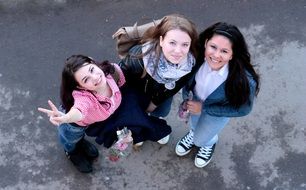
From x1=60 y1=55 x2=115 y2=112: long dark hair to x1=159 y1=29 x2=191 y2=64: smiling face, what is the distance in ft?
1.37

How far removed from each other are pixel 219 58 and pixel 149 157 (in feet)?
4.77

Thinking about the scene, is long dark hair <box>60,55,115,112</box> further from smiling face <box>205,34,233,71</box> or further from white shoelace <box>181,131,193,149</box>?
white shoelace <box>181,131,193,149</box>

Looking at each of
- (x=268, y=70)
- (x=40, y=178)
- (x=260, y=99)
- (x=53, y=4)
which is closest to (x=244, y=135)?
(x=260, y=99)

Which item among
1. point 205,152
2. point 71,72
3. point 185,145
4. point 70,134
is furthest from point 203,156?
point 71,72

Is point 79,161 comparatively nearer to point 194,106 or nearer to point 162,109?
point 162,109

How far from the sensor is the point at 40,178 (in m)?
3.86

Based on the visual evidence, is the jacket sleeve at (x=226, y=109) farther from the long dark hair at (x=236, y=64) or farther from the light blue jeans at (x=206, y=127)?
the light blue jeans at (x=206, y=127)

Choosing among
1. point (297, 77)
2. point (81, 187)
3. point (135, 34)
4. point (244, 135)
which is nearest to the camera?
point (135, 34)

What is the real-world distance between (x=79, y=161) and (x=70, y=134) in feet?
1.65

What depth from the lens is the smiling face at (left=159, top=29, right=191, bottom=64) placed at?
2.81 metres

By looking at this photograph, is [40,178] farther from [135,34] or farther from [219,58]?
[219,58]

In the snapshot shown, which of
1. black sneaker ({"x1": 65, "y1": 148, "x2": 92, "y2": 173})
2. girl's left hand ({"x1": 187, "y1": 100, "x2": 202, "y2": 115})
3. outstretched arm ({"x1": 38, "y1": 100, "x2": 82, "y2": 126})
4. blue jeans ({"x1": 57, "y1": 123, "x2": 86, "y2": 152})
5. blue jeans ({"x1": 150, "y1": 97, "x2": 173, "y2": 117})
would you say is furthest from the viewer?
black sneaker ({"x1": 65, "y1": 148, "x2": 92, "y2": 173})

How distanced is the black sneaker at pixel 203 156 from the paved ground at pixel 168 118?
6 centimetres

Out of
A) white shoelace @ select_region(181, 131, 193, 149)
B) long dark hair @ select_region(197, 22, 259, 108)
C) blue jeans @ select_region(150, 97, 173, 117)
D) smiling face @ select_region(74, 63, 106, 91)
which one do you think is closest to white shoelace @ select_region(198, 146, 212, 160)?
white shoelace @ select_region(181, 131, 193, 149)
